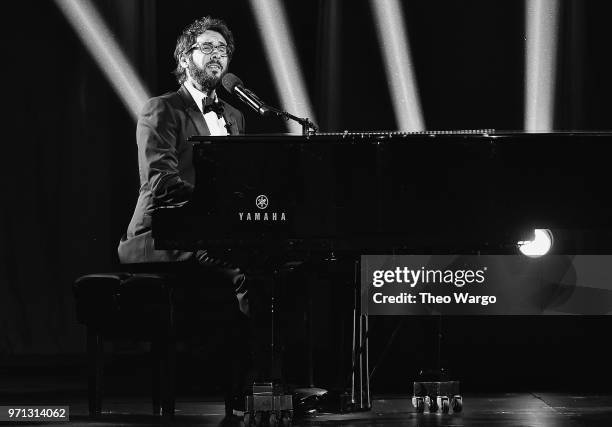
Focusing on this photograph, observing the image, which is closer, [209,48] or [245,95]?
[245,95]

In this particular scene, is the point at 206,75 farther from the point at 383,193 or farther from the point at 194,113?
the point at 383,193

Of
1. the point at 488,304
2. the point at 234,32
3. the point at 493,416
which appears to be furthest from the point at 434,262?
the point at 234,32

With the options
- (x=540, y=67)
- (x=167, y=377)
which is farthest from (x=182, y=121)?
(x=540, y=67)

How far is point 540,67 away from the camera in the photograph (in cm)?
457

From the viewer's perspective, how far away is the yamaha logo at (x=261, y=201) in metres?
2.84

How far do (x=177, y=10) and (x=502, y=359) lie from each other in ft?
7.59

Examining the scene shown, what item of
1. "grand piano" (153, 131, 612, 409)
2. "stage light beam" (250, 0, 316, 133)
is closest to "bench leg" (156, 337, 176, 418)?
"grand piano" (153, 131, 612, 409)

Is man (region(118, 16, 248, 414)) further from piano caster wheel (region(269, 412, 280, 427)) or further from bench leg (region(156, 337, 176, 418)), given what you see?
piano caster wheel (region(269, 412, 280, 427))

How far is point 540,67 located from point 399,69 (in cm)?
67

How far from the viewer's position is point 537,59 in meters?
4.57

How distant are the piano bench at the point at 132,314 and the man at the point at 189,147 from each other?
112 millimetres

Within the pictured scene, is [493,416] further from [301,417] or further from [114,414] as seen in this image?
[114,414]

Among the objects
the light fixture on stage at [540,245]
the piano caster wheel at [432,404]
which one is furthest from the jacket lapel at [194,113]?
the light fixture on stage at [540,245]

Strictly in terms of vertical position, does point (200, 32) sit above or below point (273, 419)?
above
